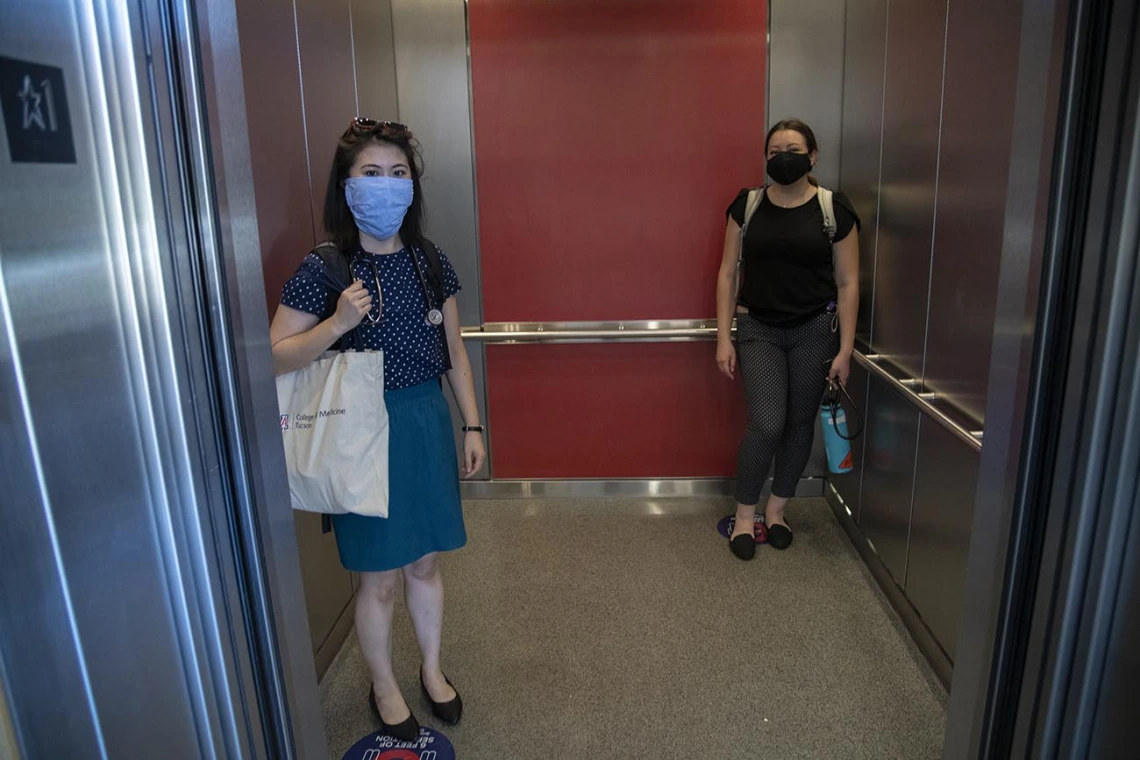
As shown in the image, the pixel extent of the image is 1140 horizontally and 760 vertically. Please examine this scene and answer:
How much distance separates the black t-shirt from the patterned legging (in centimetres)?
6

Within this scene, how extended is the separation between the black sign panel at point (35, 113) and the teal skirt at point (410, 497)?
4.09 ft

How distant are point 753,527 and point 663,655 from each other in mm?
894

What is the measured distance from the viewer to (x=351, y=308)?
72.0 inches

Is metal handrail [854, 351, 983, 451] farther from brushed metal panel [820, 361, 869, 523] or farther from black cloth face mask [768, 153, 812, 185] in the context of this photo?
black cloth face mask [768, 153, 812, 185]

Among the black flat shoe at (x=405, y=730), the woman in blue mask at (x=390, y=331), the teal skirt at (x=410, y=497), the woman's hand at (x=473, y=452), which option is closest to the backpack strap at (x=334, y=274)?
the woman in blue mask at (x=390, y=331)

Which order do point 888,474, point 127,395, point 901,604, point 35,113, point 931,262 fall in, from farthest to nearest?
point 888,474, point 901,604, point 931,262, point 127,395, point 35,113

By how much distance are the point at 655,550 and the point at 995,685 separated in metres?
2.25

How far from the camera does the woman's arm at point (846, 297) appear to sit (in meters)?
2.96

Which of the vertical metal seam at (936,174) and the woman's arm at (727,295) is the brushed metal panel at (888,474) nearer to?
the vertical metal seam at (936,174)

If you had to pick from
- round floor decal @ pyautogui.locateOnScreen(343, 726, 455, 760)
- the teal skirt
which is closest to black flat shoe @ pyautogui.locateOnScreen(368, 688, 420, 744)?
round floor decal @ pyautogui.locateOnScreen(343, 726, 455, 760)

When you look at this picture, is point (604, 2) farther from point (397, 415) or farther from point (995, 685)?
point (995, 685)

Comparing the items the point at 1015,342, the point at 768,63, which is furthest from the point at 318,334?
the point at 768,63

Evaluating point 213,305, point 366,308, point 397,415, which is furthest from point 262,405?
point 397,415

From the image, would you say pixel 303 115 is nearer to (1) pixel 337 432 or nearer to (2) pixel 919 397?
(1) pixel 337 432
